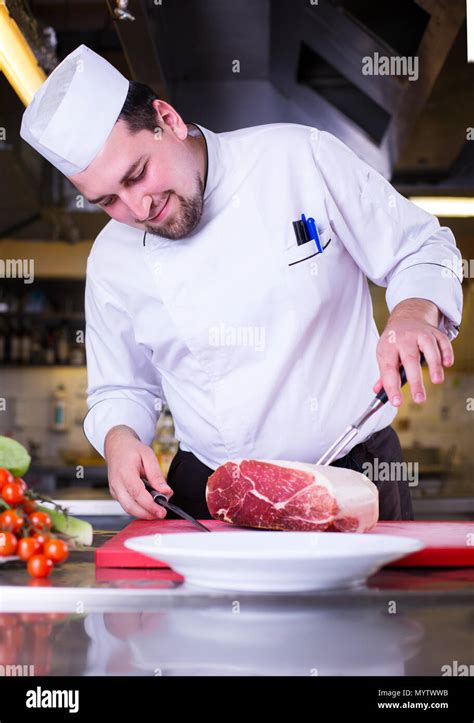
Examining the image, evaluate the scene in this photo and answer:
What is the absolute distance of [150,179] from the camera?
1275mm

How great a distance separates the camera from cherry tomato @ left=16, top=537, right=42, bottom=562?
87 centimetres

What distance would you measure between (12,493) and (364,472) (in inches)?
25.7

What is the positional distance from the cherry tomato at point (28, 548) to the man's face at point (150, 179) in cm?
60

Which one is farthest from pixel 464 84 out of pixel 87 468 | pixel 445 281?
pixel 87 468

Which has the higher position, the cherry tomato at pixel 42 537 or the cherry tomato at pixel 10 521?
the cherry tomato at pixel 10 521

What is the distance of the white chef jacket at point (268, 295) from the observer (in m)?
1.39

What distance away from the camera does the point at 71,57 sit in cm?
139

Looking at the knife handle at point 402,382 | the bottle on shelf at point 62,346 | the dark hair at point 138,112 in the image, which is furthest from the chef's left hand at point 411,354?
the bottle on shelf at point 62,346

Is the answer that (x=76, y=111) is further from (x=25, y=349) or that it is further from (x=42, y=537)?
(x=25, y=349)

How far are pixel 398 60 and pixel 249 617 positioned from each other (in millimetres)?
1943

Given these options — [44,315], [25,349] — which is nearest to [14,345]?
[25,349]

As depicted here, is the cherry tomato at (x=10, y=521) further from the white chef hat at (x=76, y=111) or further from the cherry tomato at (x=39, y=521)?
the white chef hat at (x=76, y=111)

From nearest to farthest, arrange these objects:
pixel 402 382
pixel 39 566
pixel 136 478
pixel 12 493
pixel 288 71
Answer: pixel 39 566 < pixel 12 493 < pixel 402 382 < pixel 136 478 < pixel 288 71
